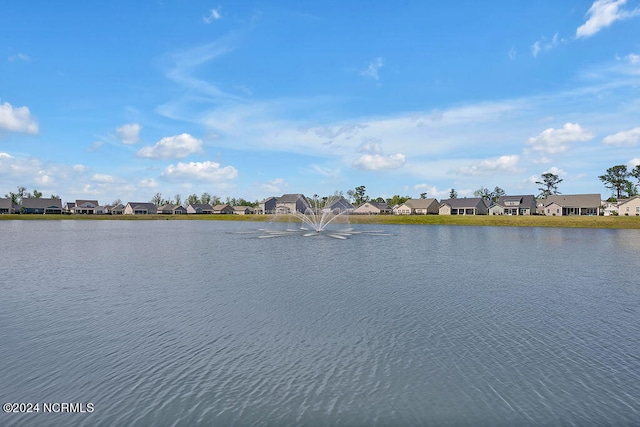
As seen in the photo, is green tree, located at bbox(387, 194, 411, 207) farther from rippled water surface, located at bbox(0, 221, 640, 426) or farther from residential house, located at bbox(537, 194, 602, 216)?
rippled water surface, located at bbox(0, 221, 640, 426)

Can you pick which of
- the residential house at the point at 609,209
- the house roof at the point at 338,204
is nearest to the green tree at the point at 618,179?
the residential house at the point at 609,209

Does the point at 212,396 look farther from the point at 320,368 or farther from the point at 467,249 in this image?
the point at 467,249

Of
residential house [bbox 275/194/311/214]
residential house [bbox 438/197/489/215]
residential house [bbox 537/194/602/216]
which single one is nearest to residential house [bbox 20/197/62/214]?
residential house [bbox 275/194/311/214]

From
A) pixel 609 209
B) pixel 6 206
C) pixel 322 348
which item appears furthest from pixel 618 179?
pixel 6 206

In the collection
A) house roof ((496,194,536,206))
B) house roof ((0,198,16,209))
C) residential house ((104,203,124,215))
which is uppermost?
house roof ((496,194,536,206))

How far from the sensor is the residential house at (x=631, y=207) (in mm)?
104688

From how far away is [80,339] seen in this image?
550 inches

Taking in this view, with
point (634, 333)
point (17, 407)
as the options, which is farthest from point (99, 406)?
point (634, 333)

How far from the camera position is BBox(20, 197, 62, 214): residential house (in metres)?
155

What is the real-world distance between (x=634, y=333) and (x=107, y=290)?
1099 inches

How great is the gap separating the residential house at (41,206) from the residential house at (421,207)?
514ft

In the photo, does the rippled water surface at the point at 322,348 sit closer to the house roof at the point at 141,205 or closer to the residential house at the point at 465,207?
the residential house at the point at 465,207

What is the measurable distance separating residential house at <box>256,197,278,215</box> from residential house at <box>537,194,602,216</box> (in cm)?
11787

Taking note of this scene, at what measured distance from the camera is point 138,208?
7274 inches
